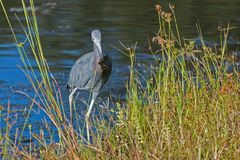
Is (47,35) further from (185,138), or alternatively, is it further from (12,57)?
(185,138)

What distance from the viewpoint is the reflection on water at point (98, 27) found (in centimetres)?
980

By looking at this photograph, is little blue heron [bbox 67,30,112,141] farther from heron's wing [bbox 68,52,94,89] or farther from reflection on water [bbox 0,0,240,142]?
reflection on water [bbox 0,0,240,142]

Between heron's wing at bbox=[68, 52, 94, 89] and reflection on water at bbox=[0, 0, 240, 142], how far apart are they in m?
0.61

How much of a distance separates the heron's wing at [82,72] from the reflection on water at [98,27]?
24.0 inches

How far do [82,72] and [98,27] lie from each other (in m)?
5.05

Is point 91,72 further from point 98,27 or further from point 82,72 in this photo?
point 98,27

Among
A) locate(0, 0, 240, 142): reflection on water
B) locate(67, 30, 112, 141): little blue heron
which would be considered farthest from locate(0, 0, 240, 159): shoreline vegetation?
locate(0, 0, 240, 142): reflection on water

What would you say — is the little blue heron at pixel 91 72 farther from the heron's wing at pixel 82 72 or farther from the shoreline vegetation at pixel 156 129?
the shoreline vegetation at pixel 156 129

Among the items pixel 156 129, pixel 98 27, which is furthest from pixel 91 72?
pixel 98 27

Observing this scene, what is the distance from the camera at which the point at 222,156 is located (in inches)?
184

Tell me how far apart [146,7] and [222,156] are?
1022cm

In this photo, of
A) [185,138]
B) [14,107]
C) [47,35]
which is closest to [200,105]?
[185,138]

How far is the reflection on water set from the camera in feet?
32.2

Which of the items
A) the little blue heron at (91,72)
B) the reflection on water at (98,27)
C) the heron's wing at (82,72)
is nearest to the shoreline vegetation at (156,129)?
the little blue heron at (91,72)
